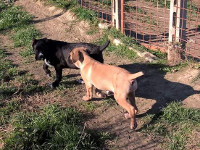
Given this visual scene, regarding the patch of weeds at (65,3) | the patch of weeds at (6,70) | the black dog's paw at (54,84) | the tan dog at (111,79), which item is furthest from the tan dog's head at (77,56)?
the patch of weeds at (65,3)

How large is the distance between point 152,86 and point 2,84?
314 cm

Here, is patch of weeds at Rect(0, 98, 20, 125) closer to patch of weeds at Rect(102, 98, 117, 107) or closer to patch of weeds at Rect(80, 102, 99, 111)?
patch of weeds at Rect(80, 102, 99, 111)

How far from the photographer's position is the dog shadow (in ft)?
18.2

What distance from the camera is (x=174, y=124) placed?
16.1ft

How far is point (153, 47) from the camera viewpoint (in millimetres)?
8031

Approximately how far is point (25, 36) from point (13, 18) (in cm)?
144

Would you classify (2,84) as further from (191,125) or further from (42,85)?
(191,125)

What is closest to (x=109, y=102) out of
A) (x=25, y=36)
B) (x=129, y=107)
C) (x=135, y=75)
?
(x=129, y=107)

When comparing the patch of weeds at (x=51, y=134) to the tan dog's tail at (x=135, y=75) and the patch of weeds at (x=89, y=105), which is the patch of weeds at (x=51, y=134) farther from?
the tan dog's tail at (x=135, y=75)

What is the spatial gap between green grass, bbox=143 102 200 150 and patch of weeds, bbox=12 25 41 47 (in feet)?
16.2

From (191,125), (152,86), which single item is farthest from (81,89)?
(191,125)

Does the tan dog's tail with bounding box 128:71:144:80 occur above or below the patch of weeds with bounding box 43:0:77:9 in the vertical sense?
below

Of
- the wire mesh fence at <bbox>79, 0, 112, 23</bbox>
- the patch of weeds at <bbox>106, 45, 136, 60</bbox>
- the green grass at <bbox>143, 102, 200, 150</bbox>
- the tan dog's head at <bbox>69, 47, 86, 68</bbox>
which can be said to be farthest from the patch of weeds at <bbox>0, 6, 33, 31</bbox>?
the green grass at <bbox>143, 102, 200, 150</bbox>

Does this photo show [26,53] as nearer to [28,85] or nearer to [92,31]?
[28,85]
